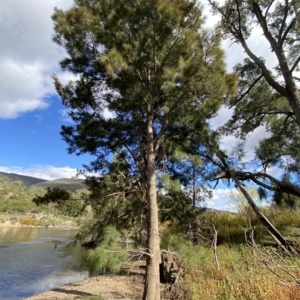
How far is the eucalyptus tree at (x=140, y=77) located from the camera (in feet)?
13.4

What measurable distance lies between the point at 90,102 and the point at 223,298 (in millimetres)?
4254

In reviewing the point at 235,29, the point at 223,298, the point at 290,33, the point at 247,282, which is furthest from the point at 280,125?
the point at 223,298

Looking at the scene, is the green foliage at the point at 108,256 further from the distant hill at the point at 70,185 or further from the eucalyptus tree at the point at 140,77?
the distant hill at the point at 70,185

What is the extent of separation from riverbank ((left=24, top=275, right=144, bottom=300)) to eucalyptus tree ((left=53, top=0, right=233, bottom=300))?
6.77 feet

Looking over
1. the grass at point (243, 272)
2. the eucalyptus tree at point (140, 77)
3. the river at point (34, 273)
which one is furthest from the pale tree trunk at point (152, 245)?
the river at point (34, 273)

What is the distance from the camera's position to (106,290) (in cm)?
589

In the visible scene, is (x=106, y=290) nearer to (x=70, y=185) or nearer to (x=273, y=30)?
(x=273, y=30)

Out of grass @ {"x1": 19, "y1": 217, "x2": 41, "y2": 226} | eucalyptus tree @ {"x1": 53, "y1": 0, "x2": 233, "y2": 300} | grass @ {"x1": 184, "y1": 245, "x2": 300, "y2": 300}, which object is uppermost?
grass @ {"x1": 19, "y1": 217, "x2": 41, "y2": 226}

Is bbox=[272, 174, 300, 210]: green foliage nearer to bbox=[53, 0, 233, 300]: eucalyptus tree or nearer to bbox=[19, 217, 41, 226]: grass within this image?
bbox=[53, 0, 233, 300]: eucalyptus tree

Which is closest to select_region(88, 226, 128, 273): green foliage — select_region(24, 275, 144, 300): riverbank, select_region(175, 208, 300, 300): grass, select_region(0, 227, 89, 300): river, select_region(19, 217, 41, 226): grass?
select_region(175, 208, 300, 300): grass

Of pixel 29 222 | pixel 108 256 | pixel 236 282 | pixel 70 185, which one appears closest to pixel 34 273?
pixel 108 256

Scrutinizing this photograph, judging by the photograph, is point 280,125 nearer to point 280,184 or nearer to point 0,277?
point 280,184

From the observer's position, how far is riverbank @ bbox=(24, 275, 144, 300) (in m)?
5.41

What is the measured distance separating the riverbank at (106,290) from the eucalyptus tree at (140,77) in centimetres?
206
